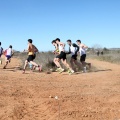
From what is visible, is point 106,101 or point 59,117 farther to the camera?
point 106,101

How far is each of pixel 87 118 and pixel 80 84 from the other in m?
4.59

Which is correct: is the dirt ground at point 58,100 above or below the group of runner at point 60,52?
below

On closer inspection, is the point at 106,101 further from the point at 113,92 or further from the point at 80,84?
the point at 80,84

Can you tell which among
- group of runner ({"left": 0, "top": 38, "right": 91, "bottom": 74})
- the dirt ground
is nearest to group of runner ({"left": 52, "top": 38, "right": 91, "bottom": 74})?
group of runner ({"left": 0, "top": 38, "right": 91, "bottom": 74})

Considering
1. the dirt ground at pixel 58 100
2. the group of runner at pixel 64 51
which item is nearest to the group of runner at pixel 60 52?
the group of runner at pixel 64 51

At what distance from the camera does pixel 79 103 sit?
1028 cm

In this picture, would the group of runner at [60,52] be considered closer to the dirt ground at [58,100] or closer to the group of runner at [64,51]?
the group of runner at [64,51]

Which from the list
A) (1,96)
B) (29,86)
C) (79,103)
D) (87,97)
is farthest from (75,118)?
(29,86)

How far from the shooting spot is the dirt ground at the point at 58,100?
9.22 metres

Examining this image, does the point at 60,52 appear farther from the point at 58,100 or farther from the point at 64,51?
the point at 58,100

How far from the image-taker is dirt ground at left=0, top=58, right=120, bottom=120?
30.2ft

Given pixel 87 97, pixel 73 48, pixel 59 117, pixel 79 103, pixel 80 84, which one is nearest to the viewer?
pixel 59 117

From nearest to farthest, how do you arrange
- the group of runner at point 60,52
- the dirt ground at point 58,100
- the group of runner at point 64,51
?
the dirt ground at point 58,100, the group of runner at point 60,52, the group of runner at point 64,51

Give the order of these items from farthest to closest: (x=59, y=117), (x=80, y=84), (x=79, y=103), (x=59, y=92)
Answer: (x=80, y=84) → (x=59, y=92) → (x=79, y=103) → (x=59, y=117)
